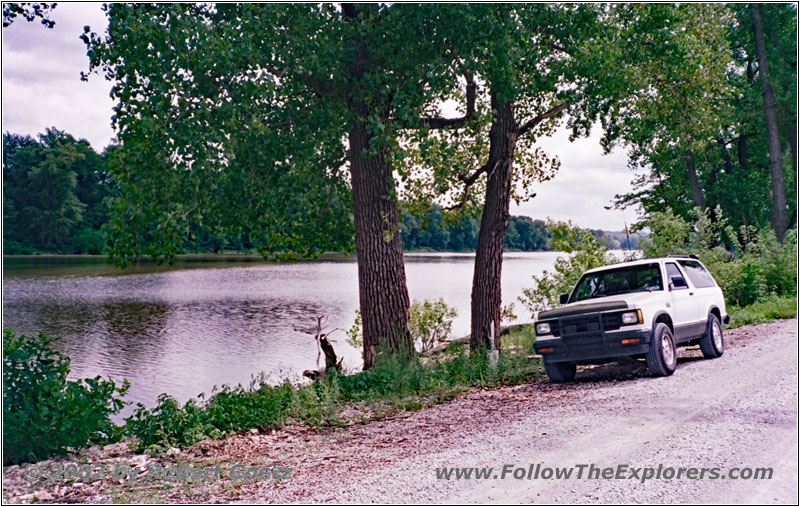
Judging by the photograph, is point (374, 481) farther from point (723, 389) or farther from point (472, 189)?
Answer: point (472, 189)

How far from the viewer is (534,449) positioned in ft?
22.3

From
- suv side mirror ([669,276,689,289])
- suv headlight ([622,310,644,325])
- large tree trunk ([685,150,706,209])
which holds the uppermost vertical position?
large tree trunk ([685,150,706,209])

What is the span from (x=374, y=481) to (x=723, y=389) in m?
5.61

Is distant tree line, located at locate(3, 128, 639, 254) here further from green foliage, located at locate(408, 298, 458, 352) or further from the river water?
green foliage, located at locate(408, 298, 458, 352)

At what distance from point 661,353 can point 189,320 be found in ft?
75.4

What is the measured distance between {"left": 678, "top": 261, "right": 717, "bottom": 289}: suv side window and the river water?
747 centimetres

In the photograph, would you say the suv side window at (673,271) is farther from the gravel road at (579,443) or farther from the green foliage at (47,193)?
the green foliage at (47,193)

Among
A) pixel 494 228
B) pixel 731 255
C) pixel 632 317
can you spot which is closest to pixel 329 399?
pixel 632 317

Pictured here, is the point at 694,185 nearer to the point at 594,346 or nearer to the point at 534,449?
the point at 594,346

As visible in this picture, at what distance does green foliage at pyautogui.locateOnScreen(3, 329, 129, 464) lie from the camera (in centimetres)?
709

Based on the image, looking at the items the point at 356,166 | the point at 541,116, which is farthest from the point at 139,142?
the point at 541,116

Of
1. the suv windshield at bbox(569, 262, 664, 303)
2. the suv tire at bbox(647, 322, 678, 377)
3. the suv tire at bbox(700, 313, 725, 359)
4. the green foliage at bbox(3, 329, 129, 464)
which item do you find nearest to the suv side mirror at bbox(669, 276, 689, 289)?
the suv windshield at bbox(569, 262, 664, 303)

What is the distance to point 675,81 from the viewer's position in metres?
14.9

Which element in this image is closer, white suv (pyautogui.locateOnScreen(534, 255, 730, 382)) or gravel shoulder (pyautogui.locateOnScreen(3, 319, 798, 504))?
gravel shoulder (pyautogui.locateOnScreen(3, 319, 798, 504))
